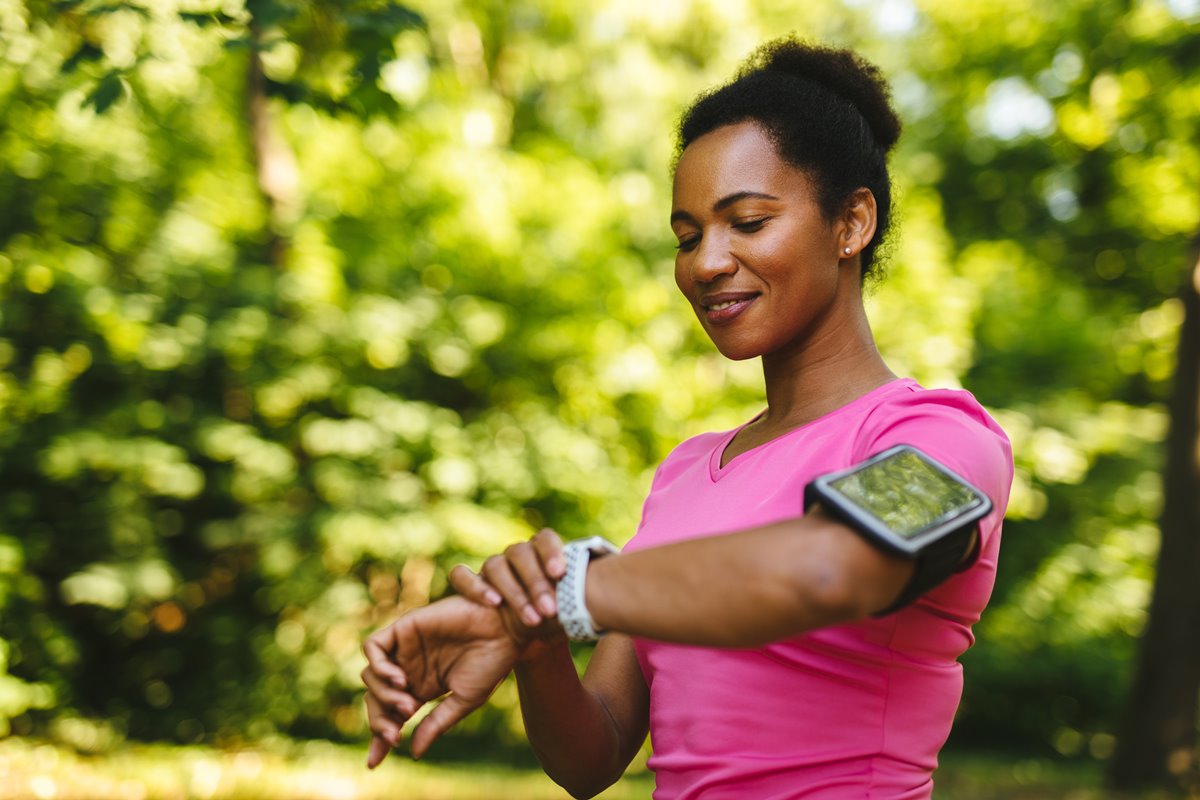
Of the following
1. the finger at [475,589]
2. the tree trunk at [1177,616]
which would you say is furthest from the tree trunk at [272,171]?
the finger at [475,589]

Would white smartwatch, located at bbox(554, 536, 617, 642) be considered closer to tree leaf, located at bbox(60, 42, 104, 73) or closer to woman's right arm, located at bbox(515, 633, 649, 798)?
woman's right arm, located at bbox(515, 633, 649, 798)

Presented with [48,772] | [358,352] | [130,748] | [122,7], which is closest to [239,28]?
[122,7]

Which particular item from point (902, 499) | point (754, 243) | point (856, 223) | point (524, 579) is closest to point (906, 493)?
point (902, 499)

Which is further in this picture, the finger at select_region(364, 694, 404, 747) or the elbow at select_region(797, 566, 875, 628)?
the finger at select_region(364, 694, 404, 747)

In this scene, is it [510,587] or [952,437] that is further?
[510,587]

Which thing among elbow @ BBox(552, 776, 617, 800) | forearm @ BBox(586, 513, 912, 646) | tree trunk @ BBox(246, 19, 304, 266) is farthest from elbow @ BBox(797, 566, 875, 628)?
tree trunk @ BBox(246, 19, 304, 266)

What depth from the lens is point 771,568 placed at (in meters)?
1.10

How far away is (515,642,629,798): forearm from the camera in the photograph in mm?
1699

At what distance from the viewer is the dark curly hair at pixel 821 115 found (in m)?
1.74

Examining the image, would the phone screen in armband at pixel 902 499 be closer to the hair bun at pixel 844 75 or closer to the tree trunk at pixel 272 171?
the hair bun at pixel 844 75

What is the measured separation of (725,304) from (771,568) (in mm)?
730

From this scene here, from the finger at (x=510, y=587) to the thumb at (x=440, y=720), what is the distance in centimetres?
15

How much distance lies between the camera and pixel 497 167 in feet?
30.5

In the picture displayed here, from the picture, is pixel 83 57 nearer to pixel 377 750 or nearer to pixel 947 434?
pixel 377 750
